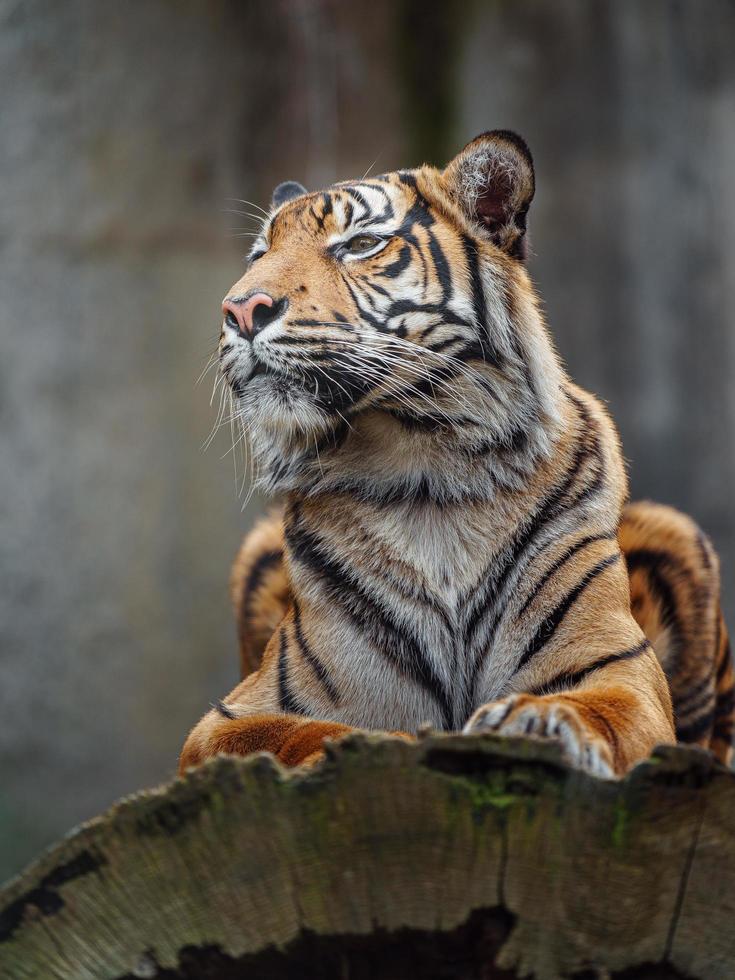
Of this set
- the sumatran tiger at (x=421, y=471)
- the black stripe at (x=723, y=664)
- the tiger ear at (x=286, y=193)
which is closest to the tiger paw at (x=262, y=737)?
the sumatran tiger at (x=421, y=471)

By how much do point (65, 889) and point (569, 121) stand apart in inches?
218

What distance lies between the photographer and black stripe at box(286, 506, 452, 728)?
8.50ft

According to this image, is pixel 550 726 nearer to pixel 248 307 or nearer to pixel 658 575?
pixel 248 307

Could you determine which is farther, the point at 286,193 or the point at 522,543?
the point at 286,193

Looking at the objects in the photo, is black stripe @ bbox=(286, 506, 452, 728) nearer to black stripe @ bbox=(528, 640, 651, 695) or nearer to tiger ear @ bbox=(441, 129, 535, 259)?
black stripe @ bbox=(528, 640, 651, 695)

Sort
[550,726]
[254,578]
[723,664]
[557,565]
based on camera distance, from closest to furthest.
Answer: [550,726] < [557,565] < [723,664] < [254,578]

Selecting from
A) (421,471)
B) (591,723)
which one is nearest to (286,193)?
(421,471)

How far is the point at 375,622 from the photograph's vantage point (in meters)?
2.63

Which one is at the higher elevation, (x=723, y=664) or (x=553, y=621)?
(x=553, y=621)

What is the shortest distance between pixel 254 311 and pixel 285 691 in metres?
0.85

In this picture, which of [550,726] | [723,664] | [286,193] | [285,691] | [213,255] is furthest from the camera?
[213,255]

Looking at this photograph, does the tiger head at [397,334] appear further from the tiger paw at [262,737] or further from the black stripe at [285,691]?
the tiger paw at [262,737]

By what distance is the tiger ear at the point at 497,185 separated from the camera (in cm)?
275

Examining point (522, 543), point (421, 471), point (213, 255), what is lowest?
point (522, 543)
